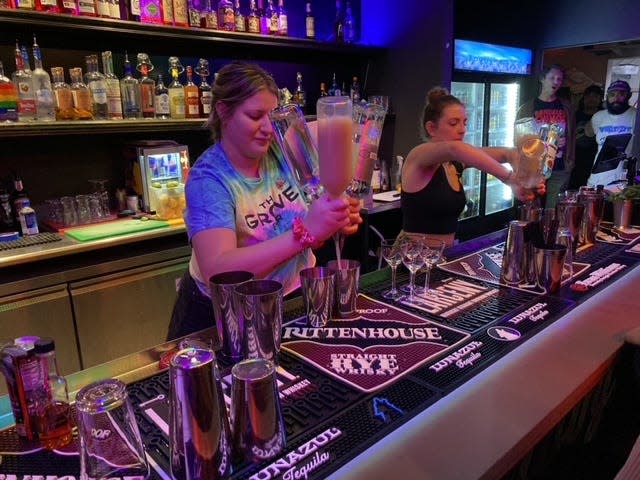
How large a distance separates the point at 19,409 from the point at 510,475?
98cm

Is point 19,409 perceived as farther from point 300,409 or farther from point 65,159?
point 65,159

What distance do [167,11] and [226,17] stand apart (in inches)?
15.4

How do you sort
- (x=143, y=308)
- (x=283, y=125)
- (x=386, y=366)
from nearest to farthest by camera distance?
(x=386, y=366), (x=283, y=125), (x=143, y=308)

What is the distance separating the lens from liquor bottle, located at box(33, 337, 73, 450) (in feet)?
2.80

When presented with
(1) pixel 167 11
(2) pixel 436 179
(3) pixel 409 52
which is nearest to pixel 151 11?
(1) pixel 167 11

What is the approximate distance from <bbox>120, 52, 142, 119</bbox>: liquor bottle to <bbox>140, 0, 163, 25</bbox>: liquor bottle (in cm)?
27

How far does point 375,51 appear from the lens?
14.0ft

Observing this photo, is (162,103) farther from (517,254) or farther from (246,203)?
(517,254)

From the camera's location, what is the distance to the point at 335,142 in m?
1.11

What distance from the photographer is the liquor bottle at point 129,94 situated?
9.65 ft

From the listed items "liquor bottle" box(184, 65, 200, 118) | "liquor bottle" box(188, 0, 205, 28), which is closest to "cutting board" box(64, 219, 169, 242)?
"liquor bottle" box(184, 65, 200, 118)

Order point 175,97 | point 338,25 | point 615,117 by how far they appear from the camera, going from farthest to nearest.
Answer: point 615,117 < point 338,25 < point 175,97

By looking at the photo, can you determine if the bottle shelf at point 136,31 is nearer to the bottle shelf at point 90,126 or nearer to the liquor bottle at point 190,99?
the liquor bottle at point 190,99

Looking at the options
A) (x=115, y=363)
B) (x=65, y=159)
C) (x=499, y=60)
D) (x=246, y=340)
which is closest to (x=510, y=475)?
(x=246, y=340)
